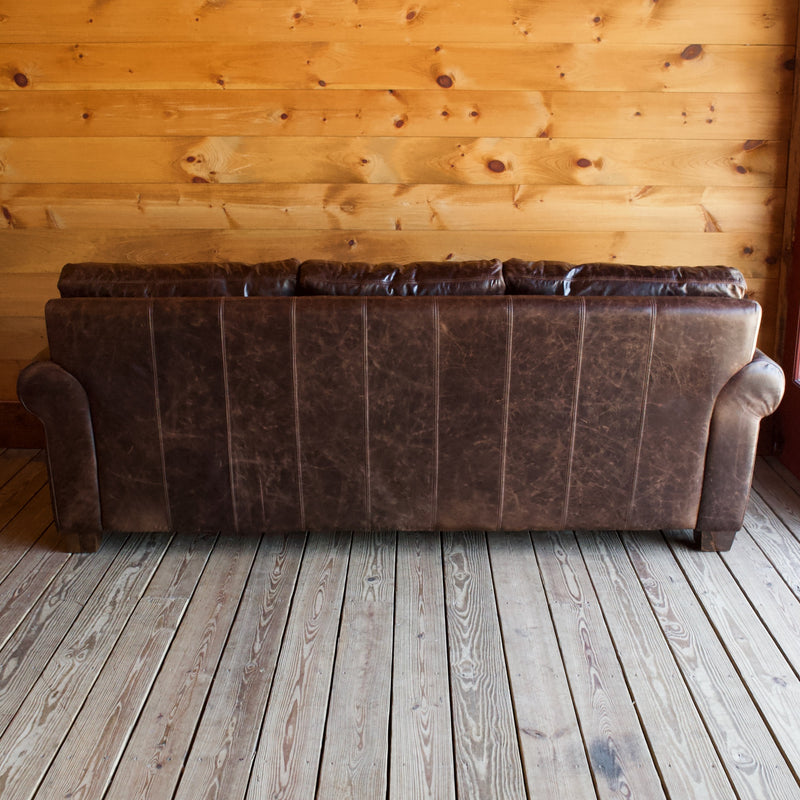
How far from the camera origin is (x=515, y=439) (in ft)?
7.99

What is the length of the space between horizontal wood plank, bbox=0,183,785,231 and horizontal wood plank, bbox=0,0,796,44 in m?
0.56

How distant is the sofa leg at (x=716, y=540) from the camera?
8.36ft

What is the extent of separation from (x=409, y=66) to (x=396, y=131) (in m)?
0.24

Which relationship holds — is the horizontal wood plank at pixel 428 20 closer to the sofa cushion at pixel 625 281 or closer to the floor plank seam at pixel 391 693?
the sofa cushion at pixel 625 281

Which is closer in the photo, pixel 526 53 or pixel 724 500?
pixel 724 500

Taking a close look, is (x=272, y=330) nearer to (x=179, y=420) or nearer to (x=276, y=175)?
(x=179, y=420)

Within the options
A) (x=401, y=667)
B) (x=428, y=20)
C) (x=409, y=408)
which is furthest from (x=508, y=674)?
(x=428, y=20)

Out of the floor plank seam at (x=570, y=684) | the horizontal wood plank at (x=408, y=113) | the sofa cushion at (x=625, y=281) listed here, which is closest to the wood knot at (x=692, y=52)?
the horizontal wood plank at (x=408, y=113)

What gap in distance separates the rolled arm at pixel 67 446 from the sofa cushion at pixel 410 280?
30.3 inches

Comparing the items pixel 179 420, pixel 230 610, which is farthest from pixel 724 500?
pixel 179 420

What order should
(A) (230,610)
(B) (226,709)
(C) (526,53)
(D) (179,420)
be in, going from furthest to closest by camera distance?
1. (C) (526,53)
2. (D) (179,420)
3. (A) (230,610)
4. (B) (226,709)

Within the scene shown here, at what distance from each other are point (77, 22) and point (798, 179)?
2.85 meters

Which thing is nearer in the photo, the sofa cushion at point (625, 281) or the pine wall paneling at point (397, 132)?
the sofa cushion at point (625, 281)

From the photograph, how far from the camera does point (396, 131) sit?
3.18 m
